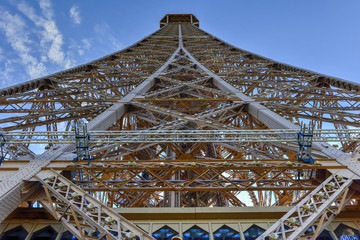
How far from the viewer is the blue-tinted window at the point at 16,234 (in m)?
5.73

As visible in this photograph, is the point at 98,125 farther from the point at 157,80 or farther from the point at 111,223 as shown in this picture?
the point at 157,80

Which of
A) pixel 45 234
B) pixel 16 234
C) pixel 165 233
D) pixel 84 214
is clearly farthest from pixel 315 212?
pixel 16 234

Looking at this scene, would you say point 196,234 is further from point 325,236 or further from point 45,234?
point 45,234

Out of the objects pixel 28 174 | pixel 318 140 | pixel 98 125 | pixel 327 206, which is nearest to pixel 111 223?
pixel 28 174

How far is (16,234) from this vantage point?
5.79 meters

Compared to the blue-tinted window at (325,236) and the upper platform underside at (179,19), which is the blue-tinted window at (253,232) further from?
the upper platform underside at (179,19)

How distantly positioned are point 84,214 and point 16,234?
→ 5.96 feet

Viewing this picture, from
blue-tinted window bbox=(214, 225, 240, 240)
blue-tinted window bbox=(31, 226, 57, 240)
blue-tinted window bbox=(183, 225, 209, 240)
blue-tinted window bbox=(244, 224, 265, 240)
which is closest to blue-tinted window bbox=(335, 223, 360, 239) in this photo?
blue-tinted window bbox=(244, 224, 265, 240)

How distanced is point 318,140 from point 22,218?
6579mm

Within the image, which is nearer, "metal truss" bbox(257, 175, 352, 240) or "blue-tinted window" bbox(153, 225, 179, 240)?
"metal truss" bbox(257, 175, 352, 240)

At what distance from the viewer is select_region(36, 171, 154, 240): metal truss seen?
15.5 feet

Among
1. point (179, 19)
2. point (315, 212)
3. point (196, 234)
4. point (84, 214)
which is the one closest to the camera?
point (84, 214)

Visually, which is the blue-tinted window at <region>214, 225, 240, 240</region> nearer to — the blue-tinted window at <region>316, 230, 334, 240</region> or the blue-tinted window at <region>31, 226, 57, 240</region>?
the blue-tinted window at <region>316, 230, 334, 240</region>

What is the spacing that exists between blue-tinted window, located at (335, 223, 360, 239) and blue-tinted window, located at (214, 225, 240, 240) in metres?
1.80
